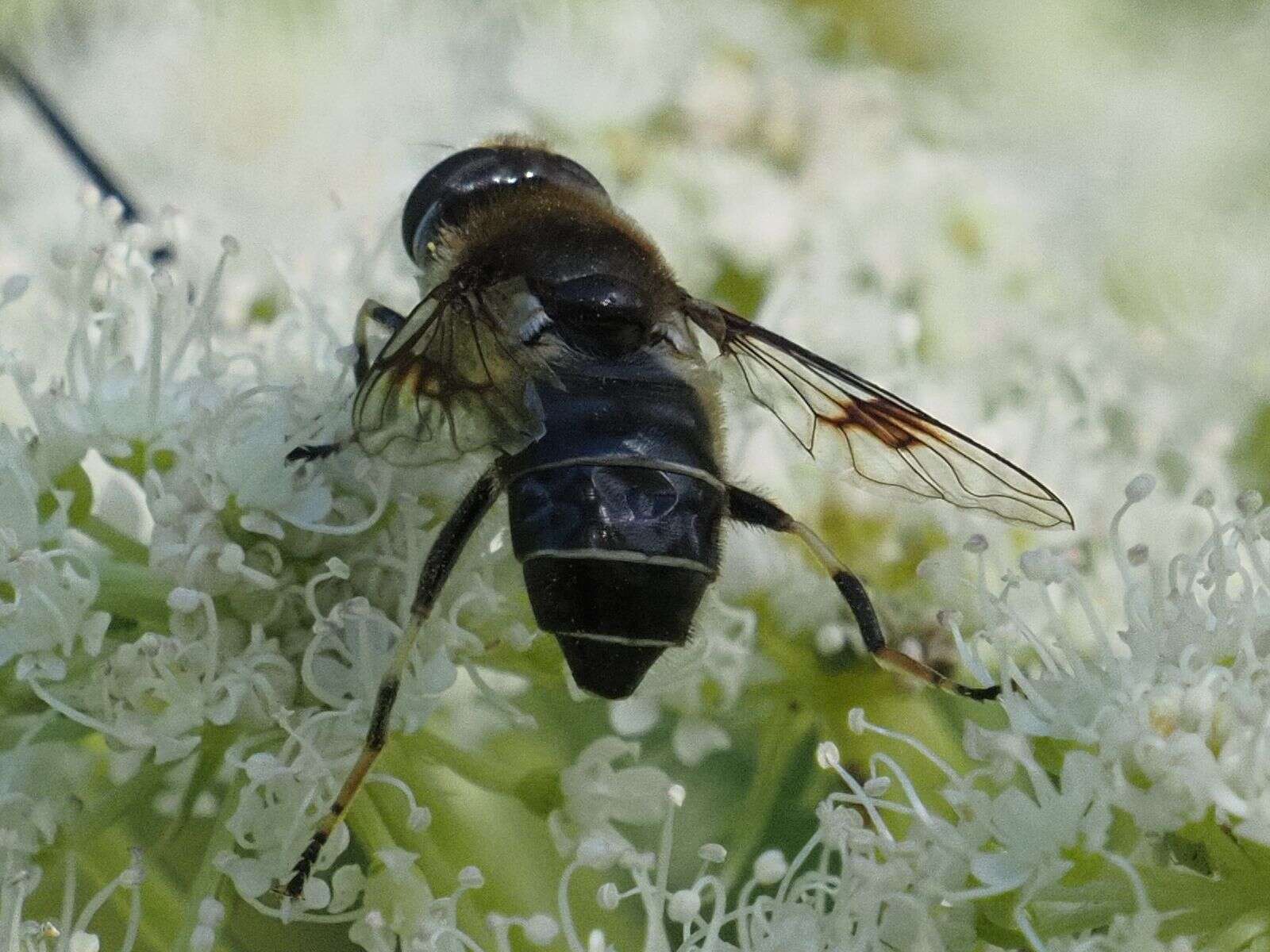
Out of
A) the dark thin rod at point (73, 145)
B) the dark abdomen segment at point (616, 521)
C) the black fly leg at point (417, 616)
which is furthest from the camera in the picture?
the dark thin rod at point (73, 145)

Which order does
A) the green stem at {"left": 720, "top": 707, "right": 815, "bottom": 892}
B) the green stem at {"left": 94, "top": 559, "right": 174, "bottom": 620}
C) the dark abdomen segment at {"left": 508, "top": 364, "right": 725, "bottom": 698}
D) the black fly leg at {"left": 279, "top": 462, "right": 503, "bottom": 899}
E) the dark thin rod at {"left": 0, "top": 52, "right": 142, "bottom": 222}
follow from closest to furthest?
the dark abdomen segment at {"left": 508, "top": 364, "right": 725, "bottom": 698} → the black fly leg at {"left": 279, "top": 462, "right": 503, "bottom": 899} → the green stem at {"left": 94, "top": 559, "right": 174, "bottom": 620} → the green stem at {"left": 720, "top": 707, "right": 815, "bottom": 892} → the dark thin rod at {"left": 0, "top": 52, "right": 142, "bottom": 222}

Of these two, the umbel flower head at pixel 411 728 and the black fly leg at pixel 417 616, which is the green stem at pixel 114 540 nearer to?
the umbel flower head at pixel 411 728

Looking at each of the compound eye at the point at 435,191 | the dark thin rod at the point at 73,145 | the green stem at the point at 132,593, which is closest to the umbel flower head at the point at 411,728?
the green stem at the point at 132,593

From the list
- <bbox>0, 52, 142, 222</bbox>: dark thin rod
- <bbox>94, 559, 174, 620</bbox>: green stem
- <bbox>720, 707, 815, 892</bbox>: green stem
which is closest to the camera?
<bbox>94, 559, 174, 620</bbox>: green stem

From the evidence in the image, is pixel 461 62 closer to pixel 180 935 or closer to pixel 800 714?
pixel 800 714

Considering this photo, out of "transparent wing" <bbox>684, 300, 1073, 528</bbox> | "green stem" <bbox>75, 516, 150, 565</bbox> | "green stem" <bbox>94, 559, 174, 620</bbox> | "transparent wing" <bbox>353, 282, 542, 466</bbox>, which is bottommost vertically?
"green stem" <bbox>94, 559, 174, 620</bbox>

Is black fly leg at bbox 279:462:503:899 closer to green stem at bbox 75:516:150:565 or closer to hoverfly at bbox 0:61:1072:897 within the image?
hoverfly at bbox 0:61:1072:897

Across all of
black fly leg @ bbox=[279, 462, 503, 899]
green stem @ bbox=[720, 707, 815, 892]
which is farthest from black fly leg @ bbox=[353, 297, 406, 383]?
green stem @ bbox=[720, 707, 815, 892]

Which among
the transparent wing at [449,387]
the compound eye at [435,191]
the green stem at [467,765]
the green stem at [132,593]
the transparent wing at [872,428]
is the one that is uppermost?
the compound eye at [435,191]

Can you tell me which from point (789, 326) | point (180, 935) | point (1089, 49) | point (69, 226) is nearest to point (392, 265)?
point (789, 326)

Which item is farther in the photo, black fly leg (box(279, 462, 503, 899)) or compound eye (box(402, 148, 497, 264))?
compound eye (box(402, 148, 497, 264))
